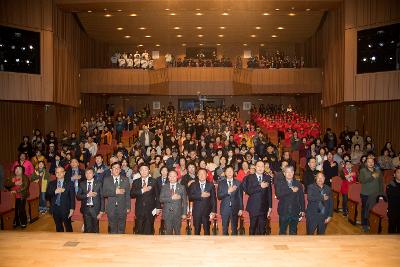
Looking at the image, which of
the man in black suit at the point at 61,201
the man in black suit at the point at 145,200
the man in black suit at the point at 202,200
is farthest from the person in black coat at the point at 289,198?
the man in black suit at the point at 61,201

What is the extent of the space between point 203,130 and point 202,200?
33.9ft

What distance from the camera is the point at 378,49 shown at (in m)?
15.1

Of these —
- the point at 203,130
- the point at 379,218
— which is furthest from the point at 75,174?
the point at 203,130

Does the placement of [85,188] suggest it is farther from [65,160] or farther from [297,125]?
[297,125]

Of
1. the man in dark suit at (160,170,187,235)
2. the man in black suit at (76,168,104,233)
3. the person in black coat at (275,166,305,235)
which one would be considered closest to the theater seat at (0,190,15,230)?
the man in black suit at (76,168,104,233)

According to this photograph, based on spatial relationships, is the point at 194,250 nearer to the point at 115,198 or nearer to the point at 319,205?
the point at 115,198

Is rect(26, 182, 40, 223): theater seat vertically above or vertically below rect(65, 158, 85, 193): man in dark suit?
below

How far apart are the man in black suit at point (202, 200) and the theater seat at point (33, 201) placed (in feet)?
12.8

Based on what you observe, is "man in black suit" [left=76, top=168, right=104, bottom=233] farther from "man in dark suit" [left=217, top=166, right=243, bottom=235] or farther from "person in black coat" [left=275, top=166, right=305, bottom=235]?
"person in black coat" [left=275, top=166, right=305, bottom=235]

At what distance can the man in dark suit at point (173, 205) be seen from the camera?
7.49m

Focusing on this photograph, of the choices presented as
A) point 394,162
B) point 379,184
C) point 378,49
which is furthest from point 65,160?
point 378,49

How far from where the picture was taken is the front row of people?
7.54 m

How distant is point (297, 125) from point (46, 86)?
9.52 m

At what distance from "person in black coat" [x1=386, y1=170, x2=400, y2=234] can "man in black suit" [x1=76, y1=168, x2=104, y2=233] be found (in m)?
4.71
